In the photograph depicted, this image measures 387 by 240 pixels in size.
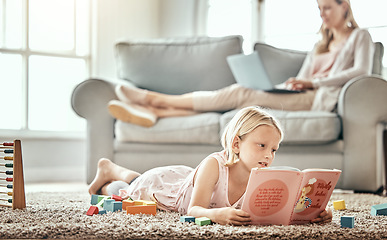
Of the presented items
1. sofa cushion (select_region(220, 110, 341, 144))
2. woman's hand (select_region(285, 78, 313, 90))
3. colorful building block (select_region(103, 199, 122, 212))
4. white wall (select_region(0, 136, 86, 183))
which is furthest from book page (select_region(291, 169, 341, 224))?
white wall (select_region(0, 136, 86, 183))

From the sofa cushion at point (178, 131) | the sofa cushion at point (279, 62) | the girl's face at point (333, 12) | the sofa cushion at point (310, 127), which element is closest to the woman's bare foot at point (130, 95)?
the sofa cushion at point (178, 131)

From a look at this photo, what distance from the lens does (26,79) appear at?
361 cm

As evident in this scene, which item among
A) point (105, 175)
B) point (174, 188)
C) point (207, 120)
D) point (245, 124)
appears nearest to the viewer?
point (245, 124)

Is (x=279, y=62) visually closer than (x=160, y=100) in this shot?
No

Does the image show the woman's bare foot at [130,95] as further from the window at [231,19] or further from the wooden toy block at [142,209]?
the window at [231,19]

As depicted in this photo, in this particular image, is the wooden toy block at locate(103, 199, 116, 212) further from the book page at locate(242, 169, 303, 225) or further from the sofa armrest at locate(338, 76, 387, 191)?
the sofa armrest at locate(338, 76, 387, 191)

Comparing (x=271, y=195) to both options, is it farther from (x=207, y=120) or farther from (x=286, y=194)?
(x=207, y=120)

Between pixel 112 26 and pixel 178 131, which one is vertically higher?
pixel 112 26

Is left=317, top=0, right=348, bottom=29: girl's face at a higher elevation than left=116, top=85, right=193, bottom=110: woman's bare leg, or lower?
higher

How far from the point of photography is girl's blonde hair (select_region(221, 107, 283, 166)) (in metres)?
1.42

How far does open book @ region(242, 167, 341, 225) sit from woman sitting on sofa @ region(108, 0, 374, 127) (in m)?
1.39

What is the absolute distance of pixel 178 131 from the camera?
2736 millimetres

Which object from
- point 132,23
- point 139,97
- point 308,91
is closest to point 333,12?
point 308,91

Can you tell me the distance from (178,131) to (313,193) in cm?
147
